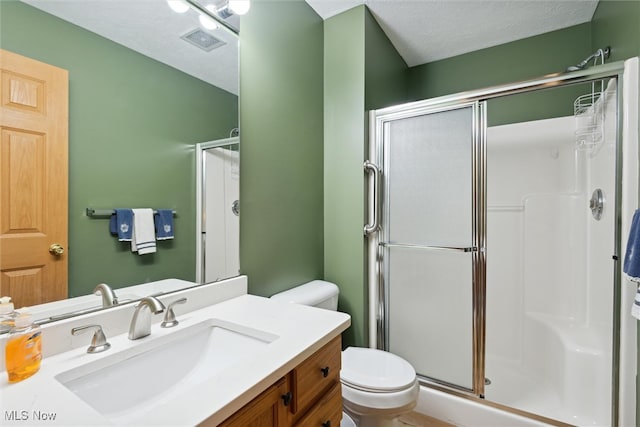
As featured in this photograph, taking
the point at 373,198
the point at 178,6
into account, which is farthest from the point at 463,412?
the point at 178,6

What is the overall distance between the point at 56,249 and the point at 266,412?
2.33 feet

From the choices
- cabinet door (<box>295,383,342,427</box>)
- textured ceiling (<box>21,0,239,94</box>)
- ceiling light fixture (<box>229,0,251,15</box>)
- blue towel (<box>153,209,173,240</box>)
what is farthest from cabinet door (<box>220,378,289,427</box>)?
ceiling light fixture (<box>229,0,251,15</box>)

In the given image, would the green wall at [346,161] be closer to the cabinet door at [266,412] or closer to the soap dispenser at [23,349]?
the cabinet door at [266,412]

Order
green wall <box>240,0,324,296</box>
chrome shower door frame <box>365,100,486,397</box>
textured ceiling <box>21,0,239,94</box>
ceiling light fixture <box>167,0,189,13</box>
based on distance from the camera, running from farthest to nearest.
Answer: chrome shower door frame <box>365,100,486,397</box> → green wall <box>240,0,324,296</box> → ceiling light fixture <box>167,0,189,13</box> → textured ceiling <box>21,0,239,94</box>

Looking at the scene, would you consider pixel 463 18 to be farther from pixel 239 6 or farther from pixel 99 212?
pixel 99 212

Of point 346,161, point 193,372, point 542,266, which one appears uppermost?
point 346,161

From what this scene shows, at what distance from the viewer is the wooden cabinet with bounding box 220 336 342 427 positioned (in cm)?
67

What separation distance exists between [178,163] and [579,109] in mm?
2513

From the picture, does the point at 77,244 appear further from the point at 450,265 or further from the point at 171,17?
the point at 450,265

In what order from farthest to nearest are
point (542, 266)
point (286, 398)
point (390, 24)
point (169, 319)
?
point (542, 266), point (390, 24), point (169, 319), point (286, 398)

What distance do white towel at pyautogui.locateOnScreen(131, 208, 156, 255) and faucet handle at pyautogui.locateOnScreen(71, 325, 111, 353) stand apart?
0.26 metres

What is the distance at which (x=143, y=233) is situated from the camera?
3.31 feet

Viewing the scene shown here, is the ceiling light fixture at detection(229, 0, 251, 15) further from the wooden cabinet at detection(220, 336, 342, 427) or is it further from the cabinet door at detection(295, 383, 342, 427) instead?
the cabinet door at detection(295, 383, 342, 427)

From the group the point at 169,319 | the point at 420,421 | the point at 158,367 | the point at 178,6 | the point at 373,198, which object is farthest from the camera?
the point at 373,198
